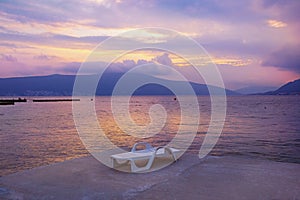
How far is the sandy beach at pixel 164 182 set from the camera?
5.39 m

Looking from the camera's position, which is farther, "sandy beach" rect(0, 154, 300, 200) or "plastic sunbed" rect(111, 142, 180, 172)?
"plastic sunbed" rect(111, 142, 180, 172)

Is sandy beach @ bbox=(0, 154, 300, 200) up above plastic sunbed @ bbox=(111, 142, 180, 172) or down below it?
below

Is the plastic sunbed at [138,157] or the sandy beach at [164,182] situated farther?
the plastic sunbed at [138,157]

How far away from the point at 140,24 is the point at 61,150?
9.71 meters

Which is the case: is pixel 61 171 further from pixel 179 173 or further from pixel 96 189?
pixel 179 173

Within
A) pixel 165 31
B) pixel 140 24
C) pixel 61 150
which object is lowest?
pixel 61 150

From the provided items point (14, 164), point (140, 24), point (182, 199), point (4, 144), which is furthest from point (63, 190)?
point (140, 24)

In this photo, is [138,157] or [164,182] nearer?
→ [164,182]

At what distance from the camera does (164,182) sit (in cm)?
618

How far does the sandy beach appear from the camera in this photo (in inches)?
212

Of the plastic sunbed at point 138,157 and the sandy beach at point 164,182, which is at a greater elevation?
the plastic sunbed at point 138,157

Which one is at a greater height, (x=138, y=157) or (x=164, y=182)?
(x=138, y=157)

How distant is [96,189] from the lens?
18.9ft

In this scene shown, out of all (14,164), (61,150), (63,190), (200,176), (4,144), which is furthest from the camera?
(4,144)
